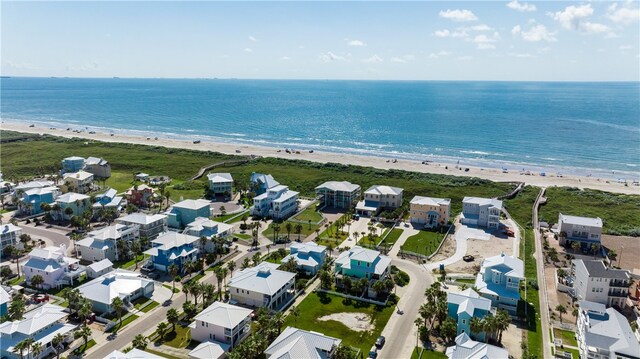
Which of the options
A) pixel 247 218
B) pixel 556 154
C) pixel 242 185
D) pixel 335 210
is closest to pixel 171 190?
pixel 242 185

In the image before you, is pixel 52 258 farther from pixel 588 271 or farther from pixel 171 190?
pixel 588 271

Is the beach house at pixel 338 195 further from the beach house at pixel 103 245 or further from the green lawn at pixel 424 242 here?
the beach house at pixel 103 245

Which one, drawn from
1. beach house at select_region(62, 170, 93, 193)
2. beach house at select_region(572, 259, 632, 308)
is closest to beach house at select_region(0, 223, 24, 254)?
beach house at select_region(62, 170, 93, 193)

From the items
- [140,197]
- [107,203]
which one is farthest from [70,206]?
[140,197]

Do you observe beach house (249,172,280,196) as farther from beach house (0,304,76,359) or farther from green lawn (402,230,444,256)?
beach house (0,304,76,359)

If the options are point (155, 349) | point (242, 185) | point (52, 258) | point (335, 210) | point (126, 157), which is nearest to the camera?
point (155, 349)

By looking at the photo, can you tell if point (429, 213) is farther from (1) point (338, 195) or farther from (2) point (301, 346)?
(2) point (301, 346)
